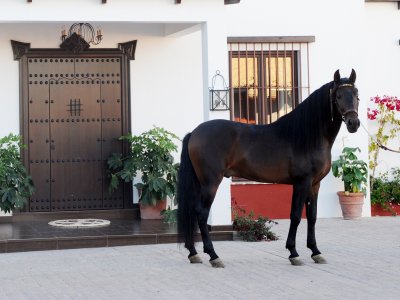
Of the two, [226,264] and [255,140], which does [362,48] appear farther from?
[226,264]

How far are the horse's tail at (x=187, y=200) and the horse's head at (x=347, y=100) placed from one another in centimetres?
182

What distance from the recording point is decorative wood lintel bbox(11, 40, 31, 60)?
41.1ft

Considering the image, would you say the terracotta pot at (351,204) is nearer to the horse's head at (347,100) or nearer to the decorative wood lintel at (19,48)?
the horse's head at (347,100)

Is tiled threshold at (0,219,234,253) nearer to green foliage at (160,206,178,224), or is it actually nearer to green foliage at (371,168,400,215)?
green foliage at (160,206,178,224)

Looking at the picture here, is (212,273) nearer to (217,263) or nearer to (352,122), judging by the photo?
(217,263)

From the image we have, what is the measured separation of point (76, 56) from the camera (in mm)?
12812

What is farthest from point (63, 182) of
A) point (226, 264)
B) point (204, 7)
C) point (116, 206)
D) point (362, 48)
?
point (362, 48)

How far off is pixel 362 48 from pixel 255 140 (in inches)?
206

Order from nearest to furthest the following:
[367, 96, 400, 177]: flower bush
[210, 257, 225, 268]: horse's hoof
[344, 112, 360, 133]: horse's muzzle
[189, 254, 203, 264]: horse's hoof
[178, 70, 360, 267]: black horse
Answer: [344, 112, 360, 133]: horse's muzzle
[210, 257, 225, 268]: horse's hoof
[178, 70, 360, 267]: black horse
[189, 254, 203, 264]: horse's hoof
[367, 96, 400, 177]: flower bush

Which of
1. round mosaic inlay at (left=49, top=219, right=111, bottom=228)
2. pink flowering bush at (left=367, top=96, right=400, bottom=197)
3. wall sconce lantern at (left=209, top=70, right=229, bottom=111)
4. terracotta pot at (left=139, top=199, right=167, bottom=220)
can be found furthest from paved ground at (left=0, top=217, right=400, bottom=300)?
pink flowering bush at (left=367, top=96, right=400, bottom=197)

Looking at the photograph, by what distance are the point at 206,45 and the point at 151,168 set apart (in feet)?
7.17

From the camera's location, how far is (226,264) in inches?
360

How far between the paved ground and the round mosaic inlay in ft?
4.00

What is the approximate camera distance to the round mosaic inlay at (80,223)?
1164 centimetres
